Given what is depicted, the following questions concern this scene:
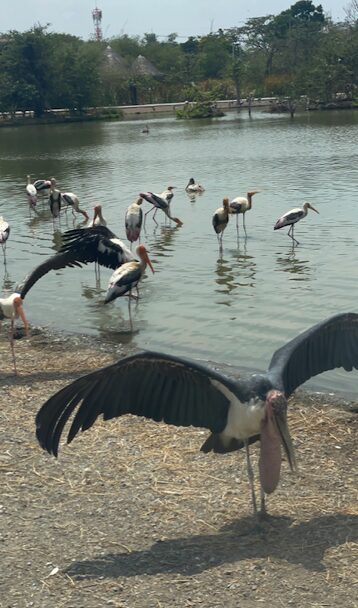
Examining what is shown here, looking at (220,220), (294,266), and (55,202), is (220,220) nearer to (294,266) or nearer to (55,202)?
(294,266)

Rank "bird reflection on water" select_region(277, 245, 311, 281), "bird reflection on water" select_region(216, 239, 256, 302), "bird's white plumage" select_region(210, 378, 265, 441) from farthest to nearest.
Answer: "bird reflection on water" select_region(277, 245, 311, 281) → "bird reflection on water" select_region(216, 239, 256, 302) → "bird's white plumage" select_region(210, 378, 265, 441)

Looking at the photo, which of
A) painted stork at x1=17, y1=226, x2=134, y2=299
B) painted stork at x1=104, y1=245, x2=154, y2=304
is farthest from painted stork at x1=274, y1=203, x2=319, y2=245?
painted stork at x1=104, y1=245, x2=154, y2=304

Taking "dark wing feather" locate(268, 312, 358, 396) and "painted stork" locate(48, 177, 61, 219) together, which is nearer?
"dark wing feather" locate(268, 312, 358, 396)

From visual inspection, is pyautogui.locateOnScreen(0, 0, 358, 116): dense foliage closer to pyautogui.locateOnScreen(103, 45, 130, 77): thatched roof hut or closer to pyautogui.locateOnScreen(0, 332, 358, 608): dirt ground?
pyautogui.locateOnScreen(103, 45, 130, 77): thatched roof hut

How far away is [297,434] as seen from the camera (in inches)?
257

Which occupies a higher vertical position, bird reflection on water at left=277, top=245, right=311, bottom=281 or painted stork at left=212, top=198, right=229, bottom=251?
painted stork at left=212, top=198, right=229, bottom=251

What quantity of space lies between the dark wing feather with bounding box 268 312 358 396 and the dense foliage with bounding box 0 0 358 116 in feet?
186

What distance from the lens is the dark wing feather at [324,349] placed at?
5145 millimetres

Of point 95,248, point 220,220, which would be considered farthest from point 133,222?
point 95,248

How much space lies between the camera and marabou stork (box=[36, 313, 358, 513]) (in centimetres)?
459

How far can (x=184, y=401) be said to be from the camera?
4848 millimetres

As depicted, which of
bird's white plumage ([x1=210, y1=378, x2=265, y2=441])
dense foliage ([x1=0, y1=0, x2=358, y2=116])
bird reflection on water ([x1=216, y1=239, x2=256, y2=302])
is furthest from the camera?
dense foliage ([x1=0, y1=0, x2=358, y2=116])

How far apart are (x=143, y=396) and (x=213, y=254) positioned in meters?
10.2

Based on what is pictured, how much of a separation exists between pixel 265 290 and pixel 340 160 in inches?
648
